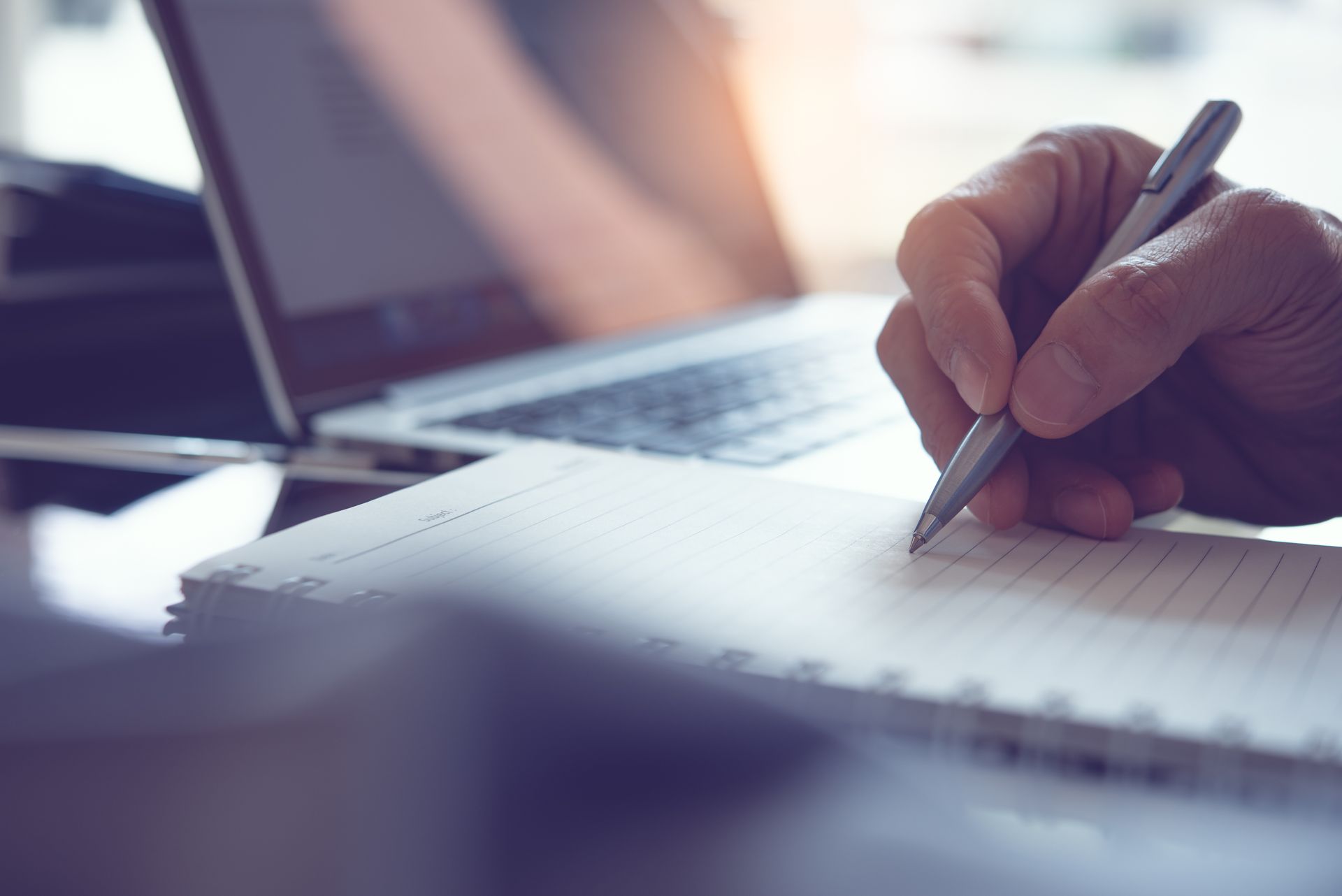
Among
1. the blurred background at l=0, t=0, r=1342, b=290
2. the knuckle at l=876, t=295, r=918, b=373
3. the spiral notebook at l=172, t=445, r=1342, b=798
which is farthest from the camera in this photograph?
the blurred background at l=0, t=0, r=1342, b=290

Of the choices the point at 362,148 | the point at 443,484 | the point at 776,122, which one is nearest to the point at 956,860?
the point at 443,484

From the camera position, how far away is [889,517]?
385mm

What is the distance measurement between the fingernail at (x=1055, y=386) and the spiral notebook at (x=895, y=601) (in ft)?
0.14

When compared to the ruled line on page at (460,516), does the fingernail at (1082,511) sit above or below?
below

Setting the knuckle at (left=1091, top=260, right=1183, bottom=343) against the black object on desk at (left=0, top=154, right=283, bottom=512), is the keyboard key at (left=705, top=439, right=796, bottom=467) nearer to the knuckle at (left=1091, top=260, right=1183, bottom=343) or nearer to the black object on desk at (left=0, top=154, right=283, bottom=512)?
the knuckle at (left=1091, top=260, right=1183, bottom=343)

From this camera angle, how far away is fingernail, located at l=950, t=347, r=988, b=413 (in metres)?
0.39

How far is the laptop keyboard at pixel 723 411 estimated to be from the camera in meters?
0.51

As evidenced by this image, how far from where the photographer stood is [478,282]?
74 centimetres

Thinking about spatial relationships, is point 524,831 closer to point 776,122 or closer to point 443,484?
point 443,484

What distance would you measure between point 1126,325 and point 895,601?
14 cm

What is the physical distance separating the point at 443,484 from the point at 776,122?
1.10m

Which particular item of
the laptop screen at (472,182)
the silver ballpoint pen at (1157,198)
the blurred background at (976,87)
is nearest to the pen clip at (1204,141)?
the silver ballpoint pen at (1157,198)

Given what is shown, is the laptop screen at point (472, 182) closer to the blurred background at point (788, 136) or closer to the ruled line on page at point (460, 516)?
the blurred background at point (788, 136)

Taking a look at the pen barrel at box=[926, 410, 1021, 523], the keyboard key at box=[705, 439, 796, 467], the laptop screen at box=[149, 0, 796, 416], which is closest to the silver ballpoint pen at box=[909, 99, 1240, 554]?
the pen barrel at box=[926, 410, 1021, 523]
